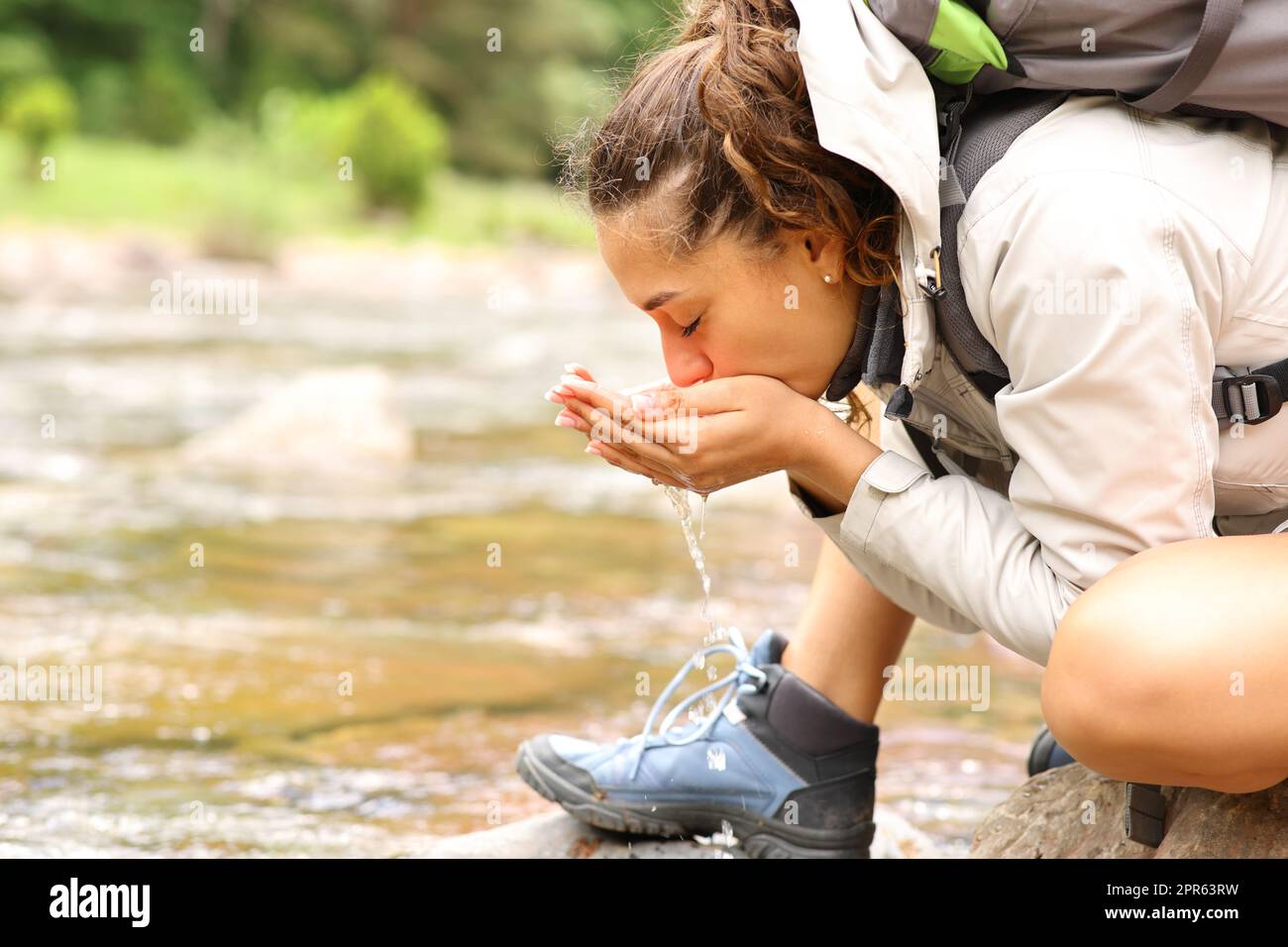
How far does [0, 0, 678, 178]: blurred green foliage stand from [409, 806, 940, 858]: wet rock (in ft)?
63.2

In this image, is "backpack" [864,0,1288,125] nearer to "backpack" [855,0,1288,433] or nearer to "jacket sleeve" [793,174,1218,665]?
"backpack" [855,0,1288,433]

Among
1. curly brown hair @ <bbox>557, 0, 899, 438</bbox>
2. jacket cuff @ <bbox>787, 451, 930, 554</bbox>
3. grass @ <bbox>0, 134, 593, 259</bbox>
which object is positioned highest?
grass @ <bbox>0, 134, 593, 259</bbox>

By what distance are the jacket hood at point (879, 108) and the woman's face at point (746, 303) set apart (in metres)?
0.14

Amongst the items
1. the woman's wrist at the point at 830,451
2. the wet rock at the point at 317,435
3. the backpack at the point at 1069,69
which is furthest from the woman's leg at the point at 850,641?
the wet rock at the point at 317,435

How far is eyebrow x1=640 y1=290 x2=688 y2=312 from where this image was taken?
1.62 meters

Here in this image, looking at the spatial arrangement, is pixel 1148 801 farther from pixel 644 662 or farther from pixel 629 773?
pixel 644 662

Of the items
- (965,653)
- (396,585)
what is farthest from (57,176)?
(965,653)

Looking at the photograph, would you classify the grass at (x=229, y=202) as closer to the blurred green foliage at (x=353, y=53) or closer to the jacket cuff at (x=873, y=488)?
the blurred green foliage at (x=353, y=53)

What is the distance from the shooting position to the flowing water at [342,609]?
2154 mm

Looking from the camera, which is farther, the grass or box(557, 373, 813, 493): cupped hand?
the grass

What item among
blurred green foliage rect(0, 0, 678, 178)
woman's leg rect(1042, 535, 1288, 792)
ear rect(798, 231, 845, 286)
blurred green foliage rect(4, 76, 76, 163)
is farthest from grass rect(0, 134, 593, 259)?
woman's leg rect(1042, 535, 1288, 792)

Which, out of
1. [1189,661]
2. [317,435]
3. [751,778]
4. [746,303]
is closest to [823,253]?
[746,303]

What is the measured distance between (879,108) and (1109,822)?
2.79ft

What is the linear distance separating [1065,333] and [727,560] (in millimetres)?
2400
